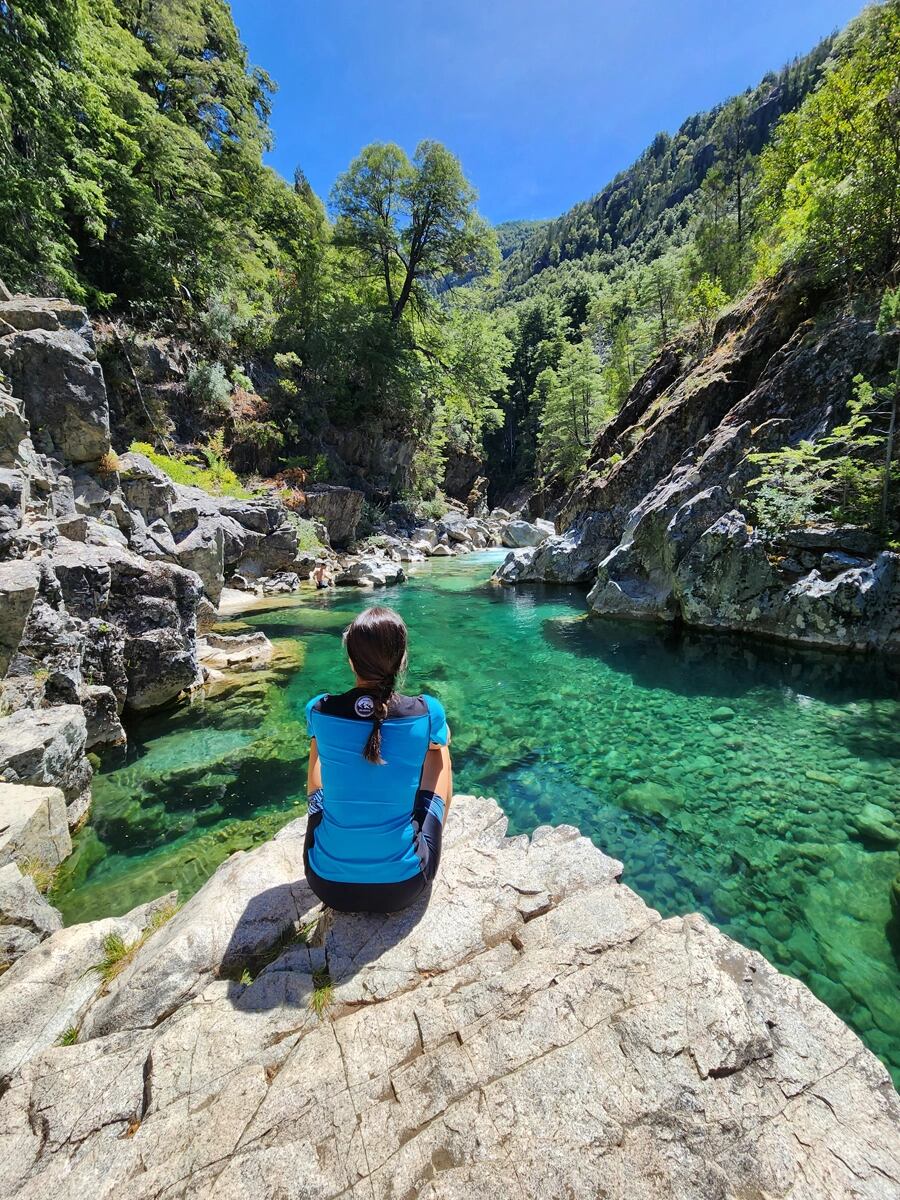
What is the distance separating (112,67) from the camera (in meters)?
15.4

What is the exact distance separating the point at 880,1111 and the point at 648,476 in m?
16.4

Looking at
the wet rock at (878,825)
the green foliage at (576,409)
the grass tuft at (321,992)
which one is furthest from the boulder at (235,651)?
the green foliage at (576,409)

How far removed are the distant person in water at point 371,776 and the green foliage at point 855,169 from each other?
48.3 feet

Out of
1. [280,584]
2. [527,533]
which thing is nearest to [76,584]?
[280,584]

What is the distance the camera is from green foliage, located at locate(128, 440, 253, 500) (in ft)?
53.8

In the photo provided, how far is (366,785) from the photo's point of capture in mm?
2398

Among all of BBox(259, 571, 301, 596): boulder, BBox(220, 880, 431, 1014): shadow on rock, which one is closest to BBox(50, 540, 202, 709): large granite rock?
BBox(220, 880, 431, 1014): shadow on rock

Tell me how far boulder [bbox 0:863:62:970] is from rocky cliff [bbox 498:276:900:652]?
1156 centimetres

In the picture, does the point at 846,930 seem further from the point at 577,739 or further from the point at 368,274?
the point at 368,274

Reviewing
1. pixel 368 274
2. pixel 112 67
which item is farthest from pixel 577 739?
pixel 368 274

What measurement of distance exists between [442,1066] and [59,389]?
11.3 m

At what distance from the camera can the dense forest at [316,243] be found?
10859 millimetres

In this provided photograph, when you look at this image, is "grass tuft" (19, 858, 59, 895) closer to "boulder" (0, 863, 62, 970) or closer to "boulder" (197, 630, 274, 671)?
"boulder" (0, 863, 62, 970)

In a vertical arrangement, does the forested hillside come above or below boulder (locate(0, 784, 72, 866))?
above
